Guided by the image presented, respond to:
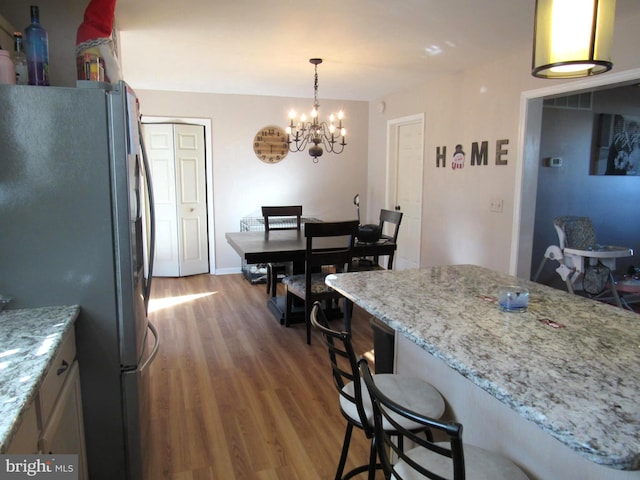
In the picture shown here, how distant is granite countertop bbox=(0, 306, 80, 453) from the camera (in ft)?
3.43

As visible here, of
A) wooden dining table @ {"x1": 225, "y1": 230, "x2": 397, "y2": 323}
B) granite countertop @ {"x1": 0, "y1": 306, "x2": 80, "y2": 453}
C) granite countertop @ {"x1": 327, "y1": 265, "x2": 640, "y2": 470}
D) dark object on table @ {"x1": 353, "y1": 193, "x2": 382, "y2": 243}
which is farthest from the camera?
dark object on table @ {"x1": 353, "y1": 193, "x2": 382, "y2": 243}

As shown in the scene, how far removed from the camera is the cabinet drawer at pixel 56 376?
4.23 ft

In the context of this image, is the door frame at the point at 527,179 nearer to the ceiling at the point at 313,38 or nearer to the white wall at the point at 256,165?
the ceiling at the point at 313,38

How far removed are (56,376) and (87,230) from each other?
0.56 m

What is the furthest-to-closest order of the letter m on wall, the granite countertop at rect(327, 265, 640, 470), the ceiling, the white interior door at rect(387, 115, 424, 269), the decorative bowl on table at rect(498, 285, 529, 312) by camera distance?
the white interior door at rect(387, 115, 424, 269), the letter m on wall, the ceiling, the decorative bowl on table at rect(498, 285, 529, 312), the granite countertop at rect(327, 265, 640, 470)

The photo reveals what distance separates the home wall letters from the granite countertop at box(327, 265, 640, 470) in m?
2.38

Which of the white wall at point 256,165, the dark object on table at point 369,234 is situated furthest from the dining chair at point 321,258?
the white wall at point 256,165

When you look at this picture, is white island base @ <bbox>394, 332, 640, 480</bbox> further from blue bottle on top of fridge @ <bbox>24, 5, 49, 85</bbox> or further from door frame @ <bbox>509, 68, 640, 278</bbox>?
door frame @ <bbox>509, 68, 640, 278</bbox>

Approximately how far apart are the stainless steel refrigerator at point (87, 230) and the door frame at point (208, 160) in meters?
3.95

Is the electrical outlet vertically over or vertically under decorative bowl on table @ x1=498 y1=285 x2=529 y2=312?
over

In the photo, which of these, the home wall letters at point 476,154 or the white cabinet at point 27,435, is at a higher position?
the home wall letters at point 476,154

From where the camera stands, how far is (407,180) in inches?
225

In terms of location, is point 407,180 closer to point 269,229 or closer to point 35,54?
point 269,229

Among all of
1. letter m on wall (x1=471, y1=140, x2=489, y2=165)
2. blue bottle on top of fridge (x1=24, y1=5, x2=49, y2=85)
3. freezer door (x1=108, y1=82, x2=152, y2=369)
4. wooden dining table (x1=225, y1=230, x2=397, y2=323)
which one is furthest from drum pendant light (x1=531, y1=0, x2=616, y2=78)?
letter m on wall (x1=471, y1=140, x2=489, y2=165)
